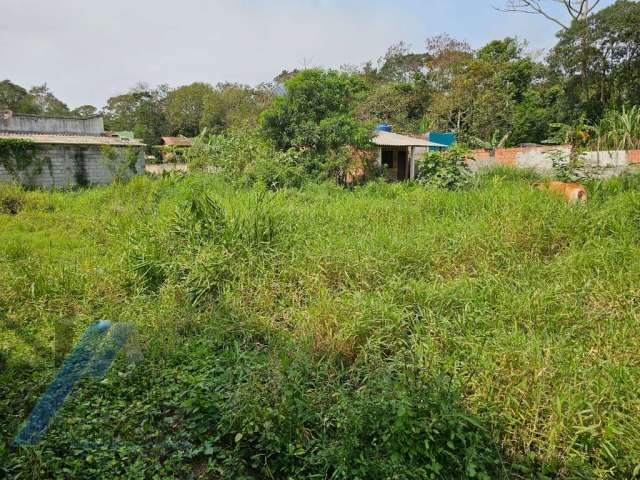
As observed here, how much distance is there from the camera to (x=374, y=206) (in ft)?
21.1

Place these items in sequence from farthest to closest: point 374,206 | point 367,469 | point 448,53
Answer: point 448,53 < point 374,206 < point 367,469

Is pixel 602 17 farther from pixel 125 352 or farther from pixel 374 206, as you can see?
pixel 125 352


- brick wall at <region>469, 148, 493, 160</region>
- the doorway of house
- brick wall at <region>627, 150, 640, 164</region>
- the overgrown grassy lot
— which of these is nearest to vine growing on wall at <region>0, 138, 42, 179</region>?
the overgrown grassy lot

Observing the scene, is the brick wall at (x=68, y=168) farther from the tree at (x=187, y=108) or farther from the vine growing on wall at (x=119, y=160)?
the tree at (x=187, y=108)

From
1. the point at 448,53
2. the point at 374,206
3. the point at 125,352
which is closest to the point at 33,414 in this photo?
the point at 125,352

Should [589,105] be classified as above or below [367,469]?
above

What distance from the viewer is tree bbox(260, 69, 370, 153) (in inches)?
391

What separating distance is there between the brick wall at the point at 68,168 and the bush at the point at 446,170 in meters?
9.92

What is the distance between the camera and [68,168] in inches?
547

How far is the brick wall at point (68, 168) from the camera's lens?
13102mm

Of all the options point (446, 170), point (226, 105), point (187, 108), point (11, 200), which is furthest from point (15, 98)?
point (446, 170)

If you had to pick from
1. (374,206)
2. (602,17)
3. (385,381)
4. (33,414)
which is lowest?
(33,414)

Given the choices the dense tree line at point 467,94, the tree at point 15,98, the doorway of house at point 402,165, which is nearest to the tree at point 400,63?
the dense tree line at point 467,94

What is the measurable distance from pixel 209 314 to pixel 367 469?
2231 mm
